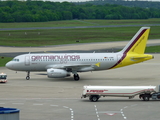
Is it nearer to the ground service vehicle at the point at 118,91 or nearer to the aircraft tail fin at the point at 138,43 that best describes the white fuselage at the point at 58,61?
the aircraft tail fin at the point at 138,43

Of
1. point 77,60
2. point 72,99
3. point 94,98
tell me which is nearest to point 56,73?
point 77,60

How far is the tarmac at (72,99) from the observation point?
38.5 meters

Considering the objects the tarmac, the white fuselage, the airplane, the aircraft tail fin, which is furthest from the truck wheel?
the aircraft tail fin

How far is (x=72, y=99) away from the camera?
46.9 metres

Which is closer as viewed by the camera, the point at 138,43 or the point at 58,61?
the point at 58,61

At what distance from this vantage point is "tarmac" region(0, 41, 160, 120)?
126 feet

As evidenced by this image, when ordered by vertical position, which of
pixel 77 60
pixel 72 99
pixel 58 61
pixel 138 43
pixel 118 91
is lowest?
pixel 72 99

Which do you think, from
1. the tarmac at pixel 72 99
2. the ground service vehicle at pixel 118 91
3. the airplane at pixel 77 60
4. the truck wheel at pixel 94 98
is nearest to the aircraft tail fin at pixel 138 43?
the airplane at pixel 77 60

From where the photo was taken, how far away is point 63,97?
48281 millimetres

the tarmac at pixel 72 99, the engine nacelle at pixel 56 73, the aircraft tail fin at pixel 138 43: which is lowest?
the tarmac at pixel 72 99

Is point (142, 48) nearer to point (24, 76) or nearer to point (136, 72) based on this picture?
point (136, 72)

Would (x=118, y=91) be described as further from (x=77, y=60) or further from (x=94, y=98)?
(x=77, y=60)

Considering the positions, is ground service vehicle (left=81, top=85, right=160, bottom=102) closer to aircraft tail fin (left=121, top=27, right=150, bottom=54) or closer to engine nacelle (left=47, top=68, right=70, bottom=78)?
engine nacelle (left=47, top=68, right=70, bottom=78)

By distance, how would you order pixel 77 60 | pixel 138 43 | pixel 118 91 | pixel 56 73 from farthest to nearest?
pixel 138 43 → pixel 77 60 → pixel 56 73 → pixel 118 91
